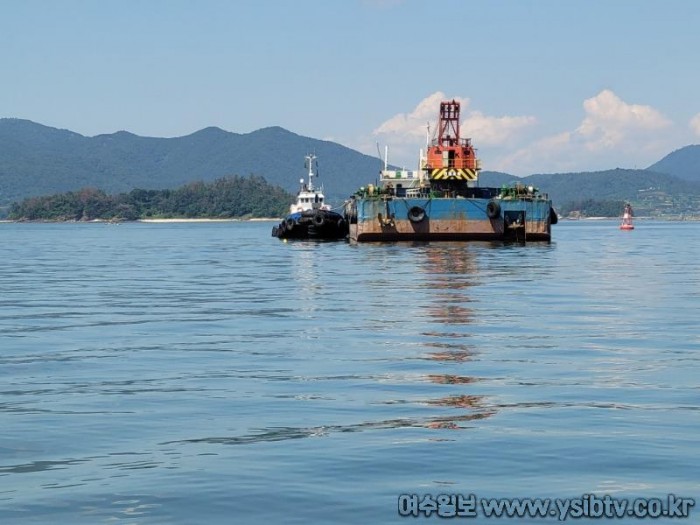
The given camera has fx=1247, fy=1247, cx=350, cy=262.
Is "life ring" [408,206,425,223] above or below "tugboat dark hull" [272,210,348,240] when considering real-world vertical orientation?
above

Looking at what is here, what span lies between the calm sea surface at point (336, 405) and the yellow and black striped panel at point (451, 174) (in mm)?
55117

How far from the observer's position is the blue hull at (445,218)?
8712 cm

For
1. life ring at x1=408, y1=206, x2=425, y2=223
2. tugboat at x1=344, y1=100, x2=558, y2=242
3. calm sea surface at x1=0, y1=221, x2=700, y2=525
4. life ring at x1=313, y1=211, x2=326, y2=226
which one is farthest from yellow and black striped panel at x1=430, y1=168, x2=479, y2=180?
calm sea surface at x1=0, y1=221, x2=700, y2=525

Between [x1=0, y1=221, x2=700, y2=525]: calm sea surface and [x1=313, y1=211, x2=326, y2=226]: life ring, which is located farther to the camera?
[x1=313, y1=211, x2=326, y2=226]: life ring

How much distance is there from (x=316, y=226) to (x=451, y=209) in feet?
77.5

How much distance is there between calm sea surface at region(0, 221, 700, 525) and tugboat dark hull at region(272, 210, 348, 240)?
70262 millimetres

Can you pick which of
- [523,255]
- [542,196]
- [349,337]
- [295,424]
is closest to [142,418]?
[295,424]

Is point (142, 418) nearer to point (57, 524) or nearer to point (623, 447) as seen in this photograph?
point (57, 524)

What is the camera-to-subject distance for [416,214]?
286 ft

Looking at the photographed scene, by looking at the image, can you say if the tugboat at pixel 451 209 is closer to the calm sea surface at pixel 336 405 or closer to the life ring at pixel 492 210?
the life ring at pixel 492 210

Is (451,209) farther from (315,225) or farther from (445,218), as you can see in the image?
(315,225)

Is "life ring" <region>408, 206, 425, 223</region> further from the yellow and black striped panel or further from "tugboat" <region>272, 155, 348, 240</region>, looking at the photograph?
"tugboat" <region>272, 155, 348, 240</region>

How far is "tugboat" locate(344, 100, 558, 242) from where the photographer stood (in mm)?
87188

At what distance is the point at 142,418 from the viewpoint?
17.2 m
